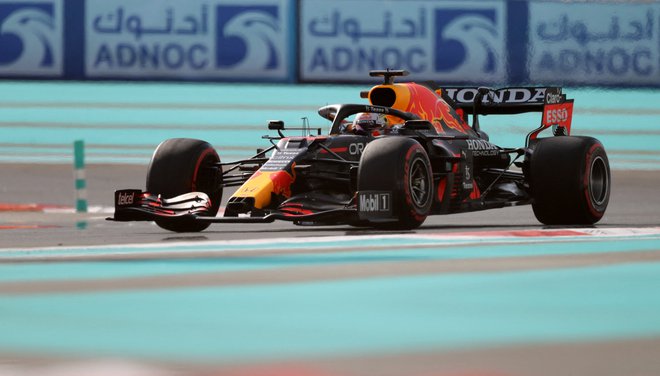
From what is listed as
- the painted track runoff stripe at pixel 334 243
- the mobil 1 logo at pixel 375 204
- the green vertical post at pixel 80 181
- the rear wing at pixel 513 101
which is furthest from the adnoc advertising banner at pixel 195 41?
the painted track runoff stripe at pixel 334 243

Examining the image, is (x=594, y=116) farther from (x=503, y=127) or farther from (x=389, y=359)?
(x=389, y=359)

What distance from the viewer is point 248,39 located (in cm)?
1978

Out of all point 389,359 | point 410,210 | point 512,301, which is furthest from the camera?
point 410,210

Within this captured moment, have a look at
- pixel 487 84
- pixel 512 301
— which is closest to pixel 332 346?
pixel 512 301

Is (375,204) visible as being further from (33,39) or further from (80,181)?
(33,39)

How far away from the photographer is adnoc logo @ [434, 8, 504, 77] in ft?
63.7

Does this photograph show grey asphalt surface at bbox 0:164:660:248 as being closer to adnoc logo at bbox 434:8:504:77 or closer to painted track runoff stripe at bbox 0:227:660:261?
painted track runoff stripe at bbox 0:227:660:261

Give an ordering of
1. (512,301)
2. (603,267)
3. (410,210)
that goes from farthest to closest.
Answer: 1. (410,210)
2. (603,267)
3. (512,301)

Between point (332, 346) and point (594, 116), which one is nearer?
point (332, 346)

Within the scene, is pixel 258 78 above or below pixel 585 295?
above

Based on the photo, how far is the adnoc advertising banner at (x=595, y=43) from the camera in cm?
1912

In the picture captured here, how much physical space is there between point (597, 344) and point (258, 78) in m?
14.5

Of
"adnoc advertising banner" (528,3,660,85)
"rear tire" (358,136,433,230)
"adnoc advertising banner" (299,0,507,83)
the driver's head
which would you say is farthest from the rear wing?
"adnoc advertising banner" (299,0,507,83)

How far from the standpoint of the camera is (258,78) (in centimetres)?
1972
